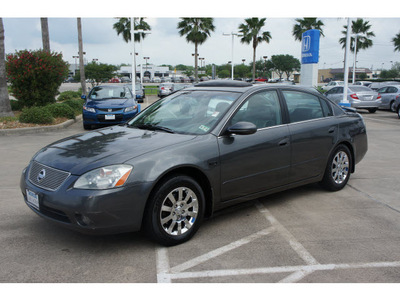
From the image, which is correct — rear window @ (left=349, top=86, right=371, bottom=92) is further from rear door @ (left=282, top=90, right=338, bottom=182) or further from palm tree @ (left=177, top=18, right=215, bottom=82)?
palm tree @ (left=177, top=18, right=215, bottom=82)

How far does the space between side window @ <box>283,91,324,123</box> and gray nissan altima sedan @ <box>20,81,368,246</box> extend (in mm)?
15

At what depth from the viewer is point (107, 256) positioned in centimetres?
364

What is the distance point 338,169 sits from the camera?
226 inches

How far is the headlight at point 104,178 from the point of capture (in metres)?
3.46

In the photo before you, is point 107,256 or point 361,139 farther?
point 361,139

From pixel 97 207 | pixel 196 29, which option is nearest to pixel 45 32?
pixel 97 207

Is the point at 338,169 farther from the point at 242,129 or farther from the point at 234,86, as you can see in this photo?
the point at 242,129

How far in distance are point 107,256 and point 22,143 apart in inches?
290

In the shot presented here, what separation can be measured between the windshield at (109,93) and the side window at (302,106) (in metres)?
9.20

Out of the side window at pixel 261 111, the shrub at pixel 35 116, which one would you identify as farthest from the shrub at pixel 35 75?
the side window at pixel 261 111

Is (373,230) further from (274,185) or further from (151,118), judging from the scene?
(151,118)

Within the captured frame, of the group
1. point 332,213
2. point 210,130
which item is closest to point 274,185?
point 332,213

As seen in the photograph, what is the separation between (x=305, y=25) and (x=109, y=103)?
37508 millimetres

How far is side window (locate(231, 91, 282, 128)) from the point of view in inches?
179
